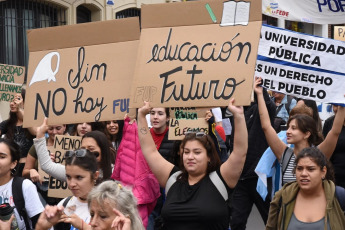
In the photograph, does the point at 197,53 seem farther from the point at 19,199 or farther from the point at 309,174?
the point at 19,199

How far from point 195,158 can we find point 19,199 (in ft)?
4.50

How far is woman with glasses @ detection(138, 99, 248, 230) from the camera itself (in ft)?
18.5

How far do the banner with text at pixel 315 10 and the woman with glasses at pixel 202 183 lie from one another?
8.07 ft

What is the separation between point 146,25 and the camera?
6445 mm

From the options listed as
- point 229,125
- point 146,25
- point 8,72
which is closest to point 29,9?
point 8,72

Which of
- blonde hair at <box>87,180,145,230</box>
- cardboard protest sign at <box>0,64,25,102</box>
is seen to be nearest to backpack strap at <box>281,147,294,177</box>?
blonde hair at <box>87,180,145,230</box>

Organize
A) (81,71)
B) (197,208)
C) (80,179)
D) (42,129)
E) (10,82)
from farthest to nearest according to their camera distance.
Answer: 1. (10,82)
2. (81,71)
3. (42,129)
4. (80,179)
5. (197,208)

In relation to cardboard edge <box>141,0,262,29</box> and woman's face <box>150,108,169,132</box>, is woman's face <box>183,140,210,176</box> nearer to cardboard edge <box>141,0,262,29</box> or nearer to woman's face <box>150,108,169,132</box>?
cardboard edge <box>141,0,262,29</box>

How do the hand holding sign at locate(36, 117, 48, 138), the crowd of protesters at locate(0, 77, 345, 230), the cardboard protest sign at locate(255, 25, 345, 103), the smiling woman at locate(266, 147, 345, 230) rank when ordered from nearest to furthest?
Answer: the crowd of protesters at locate(0, 77, 345, 230) → the smiling woman at locate(266, 147, 345, 230) → the hand holding sign at locate(36, 117, 48, 138) → the cardboard protest sign at locate(255, 25, 345, 103)

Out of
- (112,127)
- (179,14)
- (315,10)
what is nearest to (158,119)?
(112,127)

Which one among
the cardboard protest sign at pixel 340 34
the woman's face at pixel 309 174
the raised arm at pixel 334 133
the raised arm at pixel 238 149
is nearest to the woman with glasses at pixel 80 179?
the raised arm at pixel 238 149

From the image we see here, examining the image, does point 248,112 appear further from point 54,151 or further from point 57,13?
point 57,13

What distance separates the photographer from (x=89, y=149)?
6633mm

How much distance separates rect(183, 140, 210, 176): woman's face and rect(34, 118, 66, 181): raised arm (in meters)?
1.33
